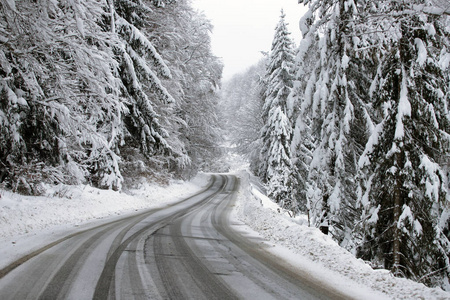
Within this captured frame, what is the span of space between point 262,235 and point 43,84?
795 cm

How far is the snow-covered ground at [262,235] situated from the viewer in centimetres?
428

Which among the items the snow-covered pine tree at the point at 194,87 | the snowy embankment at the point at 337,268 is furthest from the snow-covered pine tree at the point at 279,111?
the snowy embankment at the point at 337,268

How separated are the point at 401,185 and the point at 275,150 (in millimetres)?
16205

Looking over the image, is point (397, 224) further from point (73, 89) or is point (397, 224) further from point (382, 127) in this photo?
point (73, 89)

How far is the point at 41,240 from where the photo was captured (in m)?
6.45

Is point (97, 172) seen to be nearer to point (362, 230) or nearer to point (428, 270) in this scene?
point (362, 230)

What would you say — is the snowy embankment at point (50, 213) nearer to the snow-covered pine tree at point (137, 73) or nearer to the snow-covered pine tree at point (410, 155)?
the snow-covered pine tree at point (137, 73)

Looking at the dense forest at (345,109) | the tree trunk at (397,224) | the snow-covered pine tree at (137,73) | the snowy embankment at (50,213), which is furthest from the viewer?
the snow-covered pine tree at (137,73)

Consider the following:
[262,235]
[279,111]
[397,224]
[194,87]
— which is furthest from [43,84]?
[194,87]

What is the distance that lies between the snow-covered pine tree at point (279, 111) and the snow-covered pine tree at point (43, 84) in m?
15.7

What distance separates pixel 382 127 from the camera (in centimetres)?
834

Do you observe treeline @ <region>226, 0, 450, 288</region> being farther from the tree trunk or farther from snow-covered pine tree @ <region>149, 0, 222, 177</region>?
snow-covered pine tree @ <region>149, 0, 222, 177</region>

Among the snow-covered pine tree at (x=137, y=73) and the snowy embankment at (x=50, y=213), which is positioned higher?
the snow-covered pine tree at (x=137, y=73)

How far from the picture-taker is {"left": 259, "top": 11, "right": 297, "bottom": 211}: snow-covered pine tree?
2373 cm
